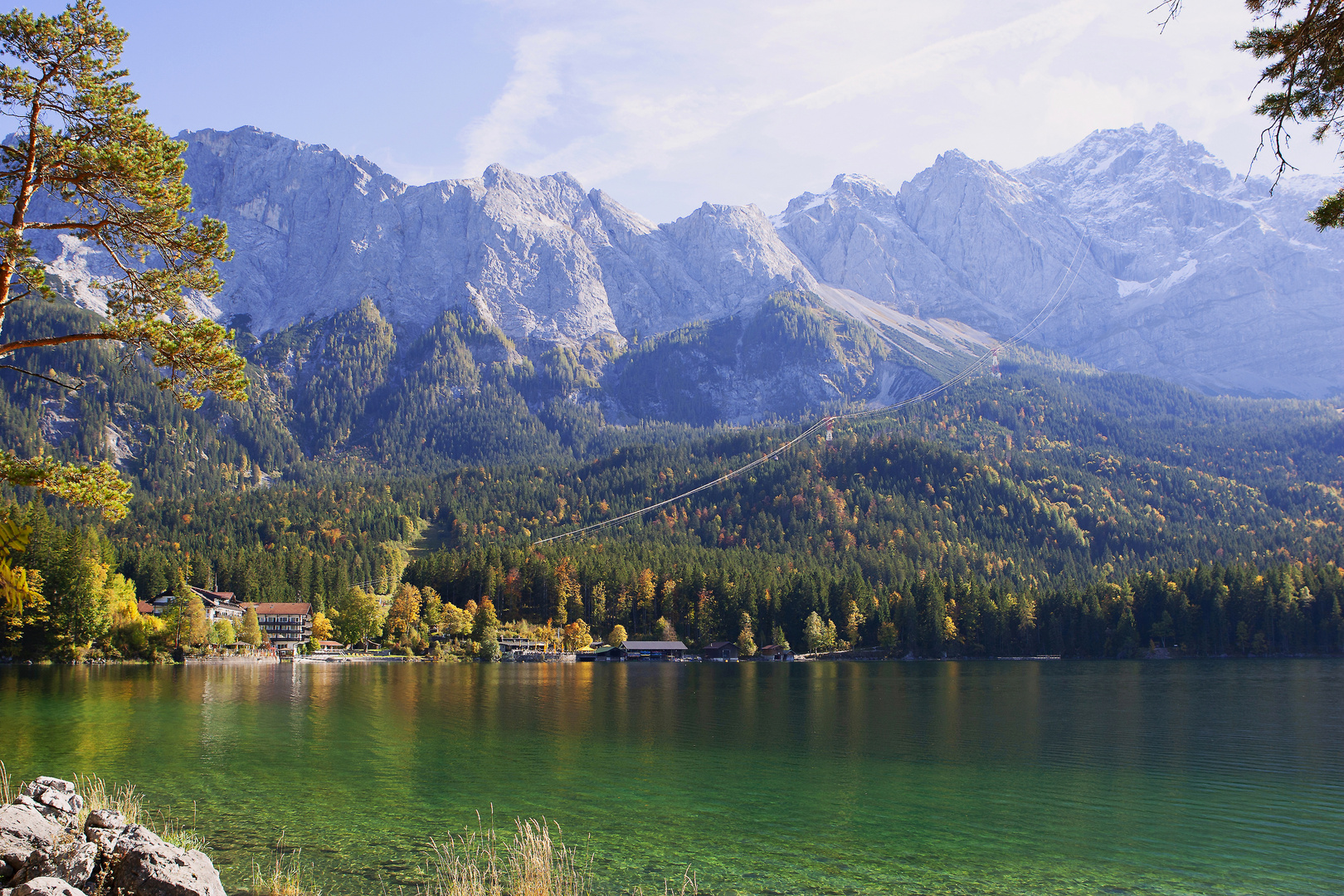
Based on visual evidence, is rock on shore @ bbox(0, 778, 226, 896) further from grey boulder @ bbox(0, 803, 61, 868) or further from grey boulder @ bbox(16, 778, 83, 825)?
grey boulder @ bbox(16, 778, 83, 825)

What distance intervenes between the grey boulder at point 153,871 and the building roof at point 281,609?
149 meters

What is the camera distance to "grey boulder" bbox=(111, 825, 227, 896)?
14844mm

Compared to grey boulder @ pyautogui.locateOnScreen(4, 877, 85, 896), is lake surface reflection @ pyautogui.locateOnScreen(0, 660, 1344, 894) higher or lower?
lower

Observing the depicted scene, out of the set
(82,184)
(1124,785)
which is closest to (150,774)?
(82,184)

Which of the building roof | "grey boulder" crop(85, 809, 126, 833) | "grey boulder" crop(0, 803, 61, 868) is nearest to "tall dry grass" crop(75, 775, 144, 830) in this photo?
"grey boulder" crop(85, 809, 126, 833)

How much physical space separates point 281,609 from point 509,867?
14293cm

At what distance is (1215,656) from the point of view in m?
137

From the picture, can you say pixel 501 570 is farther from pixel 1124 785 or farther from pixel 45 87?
pixel 45 87

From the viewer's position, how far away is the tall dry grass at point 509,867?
62.8 ft

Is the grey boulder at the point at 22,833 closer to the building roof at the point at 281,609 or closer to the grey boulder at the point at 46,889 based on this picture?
the grey boulder at the point at 46,889

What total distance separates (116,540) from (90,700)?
119178mm

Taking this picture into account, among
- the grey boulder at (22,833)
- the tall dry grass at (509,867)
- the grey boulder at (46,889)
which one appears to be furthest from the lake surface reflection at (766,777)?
the grey boulder at (46,889)

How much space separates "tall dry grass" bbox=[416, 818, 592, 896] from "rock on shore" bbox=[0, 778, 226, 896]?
5431mm

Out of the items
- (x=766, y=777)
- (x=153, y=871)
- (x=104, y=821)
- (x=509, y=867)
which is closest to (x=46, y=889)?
(x=153, y=871)
